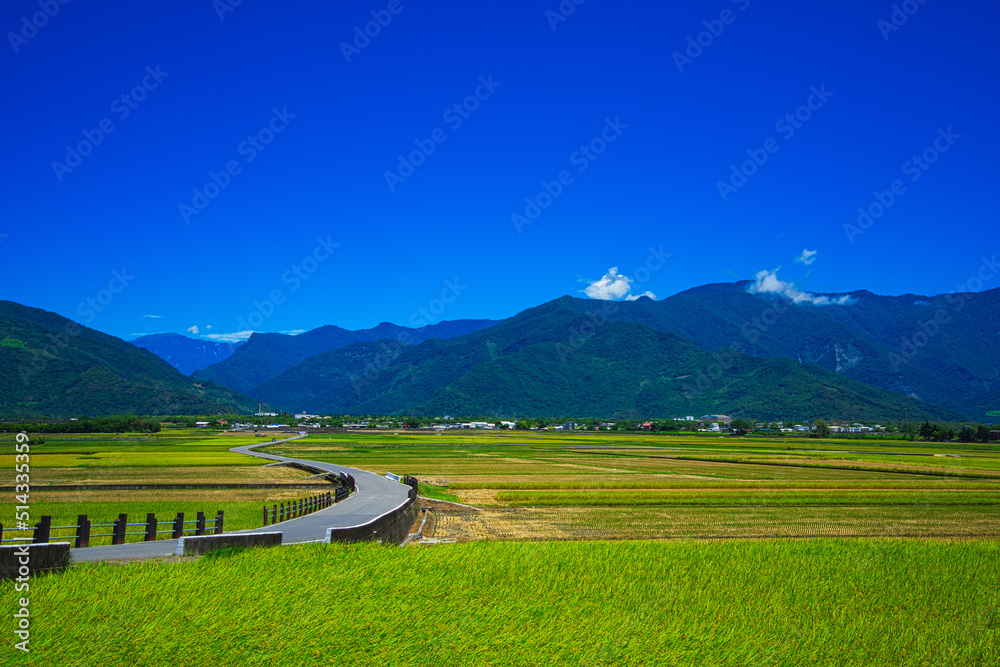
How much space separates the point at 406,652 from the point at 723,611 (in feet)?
19.1

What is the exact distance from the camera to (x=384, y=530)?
16.9 metres

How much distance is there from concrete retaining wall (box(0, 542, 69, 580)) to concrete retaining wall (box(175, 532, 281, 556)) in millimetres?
1981

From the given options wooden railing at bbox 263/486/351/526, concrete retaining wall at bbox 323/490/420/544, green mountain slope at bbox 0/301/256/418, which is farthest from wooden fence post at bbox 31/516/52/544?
green mountain slope at bbox 0/301/256/418

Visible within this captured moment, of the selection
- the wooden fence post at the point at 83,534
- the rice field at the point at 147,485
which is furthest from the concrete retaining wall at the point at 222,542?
the rice field at the point at 147,485

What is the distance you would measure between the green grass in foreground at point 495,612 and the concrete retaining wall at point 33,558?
0.31m

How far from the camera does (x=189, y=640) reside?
709cm

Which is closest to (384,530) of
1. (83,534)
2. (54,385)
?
(83,534)

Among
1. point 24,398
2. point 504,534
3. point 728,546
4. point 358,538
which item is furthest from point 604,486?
point 24,398

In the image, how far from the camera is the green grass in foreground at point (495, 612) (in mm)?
7195

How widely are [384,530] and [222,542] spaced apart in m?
5.46

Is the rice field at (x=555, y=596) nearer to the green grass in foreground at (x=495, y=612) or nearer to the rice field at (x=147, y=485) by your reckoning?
the green grass in foreground at (x=495, y=612)

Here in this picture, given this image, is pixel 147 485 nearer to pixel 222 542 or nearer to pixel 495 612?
pixel 222 542

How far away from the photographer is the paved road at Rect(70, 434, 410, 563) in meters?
12.8

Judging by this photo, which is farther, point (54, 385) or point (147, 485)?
point (54, 385)
